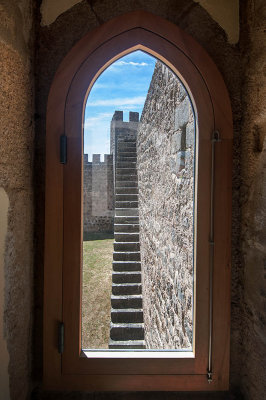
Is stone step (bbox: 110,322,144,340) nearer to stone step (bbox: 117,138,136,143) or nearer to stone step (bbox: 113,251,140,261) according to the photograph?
stone step (bbox: 113,251,140,261)

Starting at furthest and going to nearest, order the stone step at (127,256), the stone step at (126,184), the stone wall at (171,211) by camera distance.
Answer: the stone step at (126,184), the stone step at (127,256), the stone wall at (171,211)

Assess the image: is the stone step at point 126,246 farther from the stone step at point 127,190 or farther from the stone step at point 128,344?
the stone step at point 128,344

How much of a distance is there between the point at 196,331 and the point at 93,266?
13.2ft

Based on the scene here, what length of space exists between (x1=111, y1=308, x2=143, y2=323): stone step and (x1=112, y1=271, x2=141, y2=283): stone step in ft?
1.99

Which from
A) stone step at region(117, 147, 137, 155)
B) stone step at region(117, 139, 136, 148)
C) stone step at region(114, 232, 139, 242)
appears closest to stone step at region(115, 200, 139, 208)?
stone step at region(114, 232, 139, 242)

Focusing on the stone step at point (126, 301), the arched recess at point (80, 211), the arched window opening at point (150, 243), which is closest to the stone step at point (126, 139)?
the arched window opening at point (150, 243)

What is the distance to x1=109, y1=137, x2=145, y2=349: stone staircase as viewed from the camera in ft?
14.0

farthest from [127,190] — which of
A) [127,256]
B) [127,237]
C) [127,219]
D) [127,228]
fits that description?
[127,256]

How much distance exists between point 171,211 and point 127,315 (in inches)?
104

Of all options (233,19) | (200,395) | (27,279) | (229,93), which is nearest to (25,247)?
(27,279)

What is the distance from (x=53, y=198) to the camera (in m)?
1.23

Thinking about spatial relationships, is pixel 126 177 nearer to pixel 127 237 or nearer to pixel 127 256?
pixel 127 237

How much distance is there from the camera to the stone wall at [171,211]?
1.94 metres

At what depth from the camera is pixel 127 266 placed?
5293 mm
